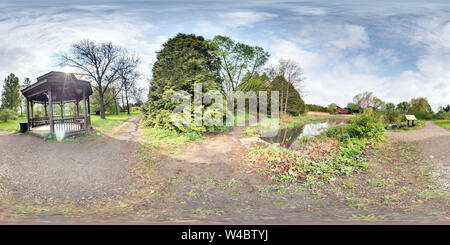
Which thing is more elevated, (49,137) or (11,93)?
(11,93)

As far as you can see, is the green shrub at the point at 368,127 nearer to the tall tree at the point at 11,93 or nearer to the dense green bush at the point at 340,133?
the dense green bush at the point at 340,133

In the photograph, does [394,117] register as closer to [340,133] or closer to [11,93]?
→ [340,133]

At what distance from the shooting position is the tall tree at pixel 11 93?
131 inches

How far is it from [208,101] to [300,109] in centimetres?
1009

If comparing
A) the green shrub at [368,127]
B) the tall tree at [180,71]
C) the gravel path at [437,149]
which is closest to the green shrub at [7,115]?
the tall tree at [180,71]

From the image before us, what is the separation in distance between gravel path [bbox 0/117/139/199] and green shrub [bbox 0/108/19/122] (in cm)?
63

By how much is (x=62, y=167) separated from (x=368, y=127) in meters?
8.93

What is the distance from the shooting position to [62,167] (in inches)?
139

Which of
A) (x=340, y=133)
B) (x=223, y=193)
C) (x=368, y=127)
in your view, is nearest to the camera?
(x=223, y=193)

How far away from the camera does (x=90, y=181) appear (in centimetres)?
300

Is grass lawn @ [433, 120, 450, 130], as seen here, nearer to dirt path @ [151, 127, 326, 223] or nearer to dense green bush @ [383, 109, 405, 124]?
dense green bush @ [383, 109, 405, 124]

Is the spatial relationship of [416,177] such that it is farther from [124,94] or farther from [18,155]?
[124,94]

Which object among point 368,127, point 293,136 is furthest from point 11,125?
point 368,127

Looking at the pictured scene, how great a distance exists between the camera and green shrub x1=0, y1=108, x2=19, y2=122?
400cm
